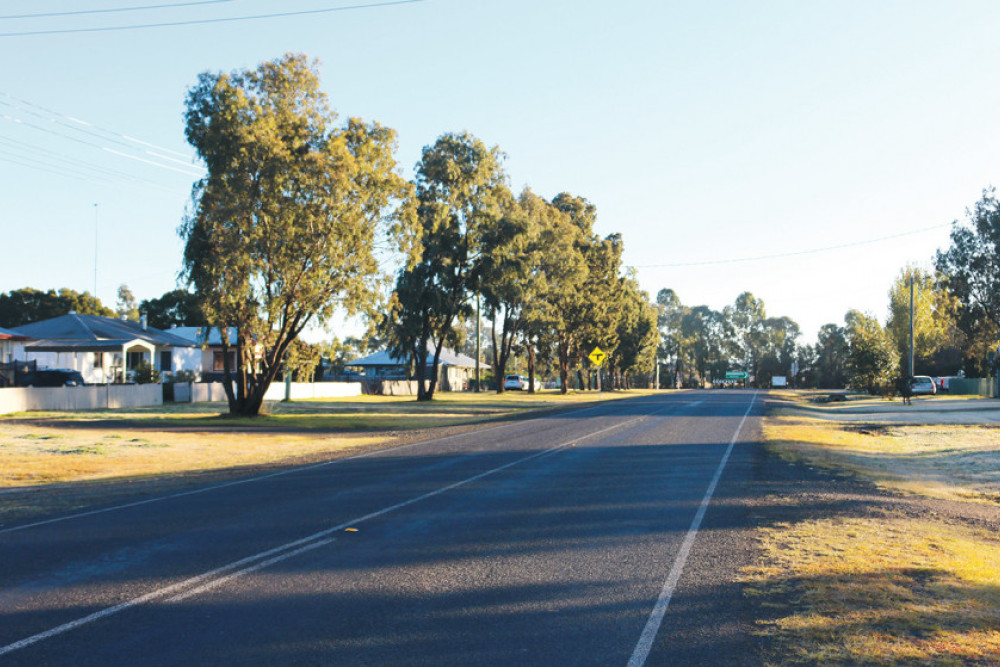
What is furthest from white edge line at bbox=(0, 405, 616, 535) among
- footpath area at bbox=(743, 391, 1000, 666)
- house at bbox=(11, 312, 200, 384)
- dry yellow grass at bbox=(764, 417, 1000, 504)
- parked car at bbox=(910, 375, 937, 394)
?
parked car at bbox=(910, 375, 937, 394)

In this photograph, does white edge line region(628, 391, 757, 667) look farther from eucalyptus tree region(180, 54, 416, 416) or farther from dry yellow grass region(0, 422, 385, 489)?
eucalyptus tree region(180, 54, 416, 416)

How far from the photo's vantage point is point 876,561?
26.9ft

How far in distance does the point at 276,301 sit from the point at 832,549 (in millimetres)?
26693

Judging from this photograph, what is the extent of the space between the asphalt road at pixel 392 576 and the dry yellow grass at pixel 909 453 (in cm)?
423

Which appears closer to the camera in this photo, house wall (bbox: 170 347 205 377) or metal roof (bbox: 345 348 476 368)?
house wall (bbox: 170 347 205 377)

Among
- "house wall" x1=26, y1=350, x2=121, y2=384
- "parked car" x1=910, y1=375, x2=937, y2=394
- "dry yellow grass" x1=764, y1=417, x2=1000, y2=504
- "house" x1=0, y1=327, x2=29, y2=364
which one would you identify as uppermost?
"house" x1=0, y1=327, x2=29, y2=364

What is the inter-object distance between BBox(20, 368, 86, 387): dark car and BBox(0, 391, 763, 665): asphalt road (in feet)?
115

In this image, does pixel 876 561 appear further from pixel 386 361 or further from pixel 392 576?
pixel 386 361

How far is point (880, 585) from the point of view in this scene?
7281 millimetres

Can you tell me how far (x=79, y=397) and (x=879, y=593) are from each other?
3762 centimetres

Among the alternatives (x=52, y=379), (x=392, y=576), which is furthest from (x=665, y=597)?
(x=52, y=379)

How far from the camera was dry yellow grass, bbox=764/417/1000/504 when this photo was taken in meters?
14.9

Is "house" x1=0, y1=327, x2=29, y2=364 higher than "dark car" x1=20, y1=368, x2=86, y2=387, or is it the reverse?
"house" x1=0, y1=327, x2=29, y2=364

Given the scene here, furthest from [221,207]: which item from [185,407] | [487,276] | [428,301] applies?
[487,276]
